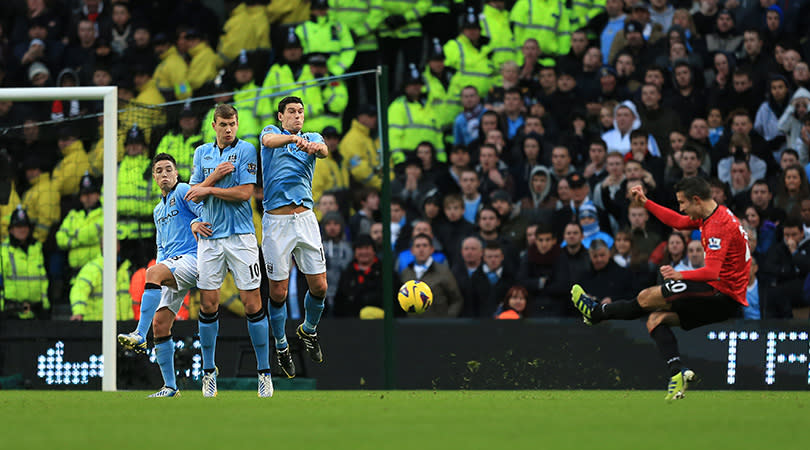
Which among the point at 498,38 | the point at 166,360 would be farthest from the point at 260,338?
the point at 498,38

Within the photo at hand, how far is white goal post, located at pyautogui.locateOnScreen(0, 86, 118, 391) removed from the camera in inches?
509

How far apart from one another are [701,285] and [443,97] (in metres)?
7.12

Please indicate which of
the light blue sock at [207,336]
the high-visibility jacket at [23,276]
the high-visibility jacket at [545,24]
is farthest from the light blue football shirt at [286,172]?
the high-visibility jacket at [545,24]

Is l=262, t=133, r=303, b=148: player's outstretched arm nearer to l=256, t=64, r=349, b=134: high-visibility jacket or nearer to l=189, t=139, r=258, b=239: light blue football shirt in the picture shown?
l=189, t=139, r=258, b=239: light blue football shirt

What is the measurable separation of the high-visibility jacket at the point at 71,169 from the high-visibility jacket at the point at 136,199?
1.40 m

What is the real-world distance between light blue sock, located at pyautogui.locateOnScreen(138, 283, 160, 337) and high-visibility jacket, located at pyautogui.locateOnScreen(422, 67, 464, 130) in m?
6.11

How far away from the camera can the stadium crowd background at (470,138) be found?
14055 millimetres

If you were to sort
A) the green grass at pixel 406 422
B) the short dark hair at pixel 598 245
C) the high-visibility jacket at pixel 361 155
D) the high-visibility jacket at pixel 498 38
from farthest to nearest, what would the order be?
the high-visibility jacket at pixel 498 38 < the high-visibility jacket at pixel 361 155 < the short dark hair at pixel 598 245 < the green grass at pixel 406 422

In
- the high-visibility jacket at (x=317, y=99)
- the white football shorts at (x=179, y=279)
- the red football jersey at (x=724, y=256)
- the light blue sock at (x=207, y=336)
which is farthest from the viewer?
the high-visibility jacket at (x=317, y=99)

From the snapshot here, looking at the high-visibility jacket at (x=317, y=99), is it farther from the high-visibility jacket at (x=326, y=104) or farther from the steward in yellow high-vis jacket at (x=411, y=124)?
the steward in yellow high-vis jacket at (x=411, y=124)

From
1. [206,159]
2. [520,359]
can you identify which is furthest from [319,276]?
[520,359]

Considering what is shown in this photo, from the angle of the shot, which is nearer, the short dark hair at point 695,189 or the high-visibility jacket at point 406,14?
the short dark hair at point 695,189

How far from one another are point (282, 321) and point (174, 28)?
8885 millimetres

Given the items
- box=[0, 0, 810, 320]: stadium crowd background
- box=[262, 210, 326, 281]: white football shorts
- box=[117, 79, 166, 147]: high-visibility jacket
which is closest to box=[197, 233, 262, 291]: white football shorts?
box=[262, 210, 326, 281]: white football shorts
